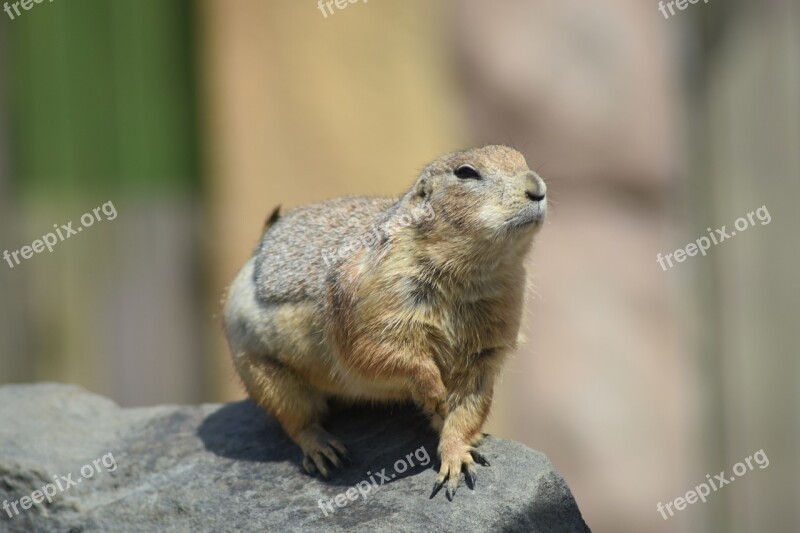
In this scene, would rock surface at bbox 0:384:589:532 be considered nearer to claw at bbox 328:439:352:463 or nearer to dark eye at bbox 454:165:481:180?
claw at bbox 328:439:352:463

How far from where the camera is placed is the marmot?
4.74m

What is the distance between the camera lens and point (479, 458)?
4832 millimetres

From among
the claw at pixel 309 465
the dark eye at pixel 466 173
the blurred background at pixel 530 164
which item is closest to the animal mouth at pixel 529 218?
the dark eye at pixel 466 173

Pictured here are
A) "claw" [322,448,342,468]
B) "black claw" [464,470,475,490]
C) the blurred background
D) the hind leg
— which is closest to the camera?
"black claw" [464,470,475,490]

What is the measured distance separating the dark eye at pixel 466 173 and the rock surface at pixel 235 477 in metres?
1.21

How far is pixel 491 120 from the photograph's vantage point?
9500mm

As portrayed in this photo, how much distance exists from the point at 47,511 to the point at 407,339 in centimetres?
202

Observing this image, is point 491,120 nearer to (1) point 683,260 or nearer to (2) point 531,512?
(1) point 683,260

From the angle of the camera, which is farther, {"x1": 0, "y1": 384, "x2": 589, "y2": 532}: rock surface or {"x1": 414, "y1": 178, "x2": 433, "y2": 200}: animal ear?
{"x1": 414, "y1": 178, "x2": 433, "y2": 200}: animal ear

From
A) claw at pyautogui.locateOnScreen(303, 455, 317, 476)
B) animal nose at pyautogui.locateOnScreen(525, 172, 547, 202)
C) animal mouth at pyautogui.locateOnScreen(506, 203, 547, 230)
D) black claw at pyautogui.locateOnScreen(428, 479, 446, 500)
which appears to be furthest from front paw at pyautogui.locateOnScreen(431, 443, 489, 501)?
animal nose at pyautogui.locateOnScreen(525, 172, 547, 202)

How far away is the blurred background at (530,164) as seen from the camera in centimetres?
907

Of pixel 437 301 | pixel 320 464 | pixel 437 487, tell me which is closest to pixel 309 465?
pixel 320 464

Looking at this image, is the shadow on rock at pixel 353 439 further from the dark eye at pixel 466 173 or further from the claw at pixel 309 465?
the dark eye at pixel 466 173

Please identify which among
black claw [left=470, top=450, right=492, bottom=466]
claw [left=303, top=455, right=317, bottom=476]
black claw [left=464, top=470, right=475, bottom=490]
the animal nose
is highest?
the animal nose
